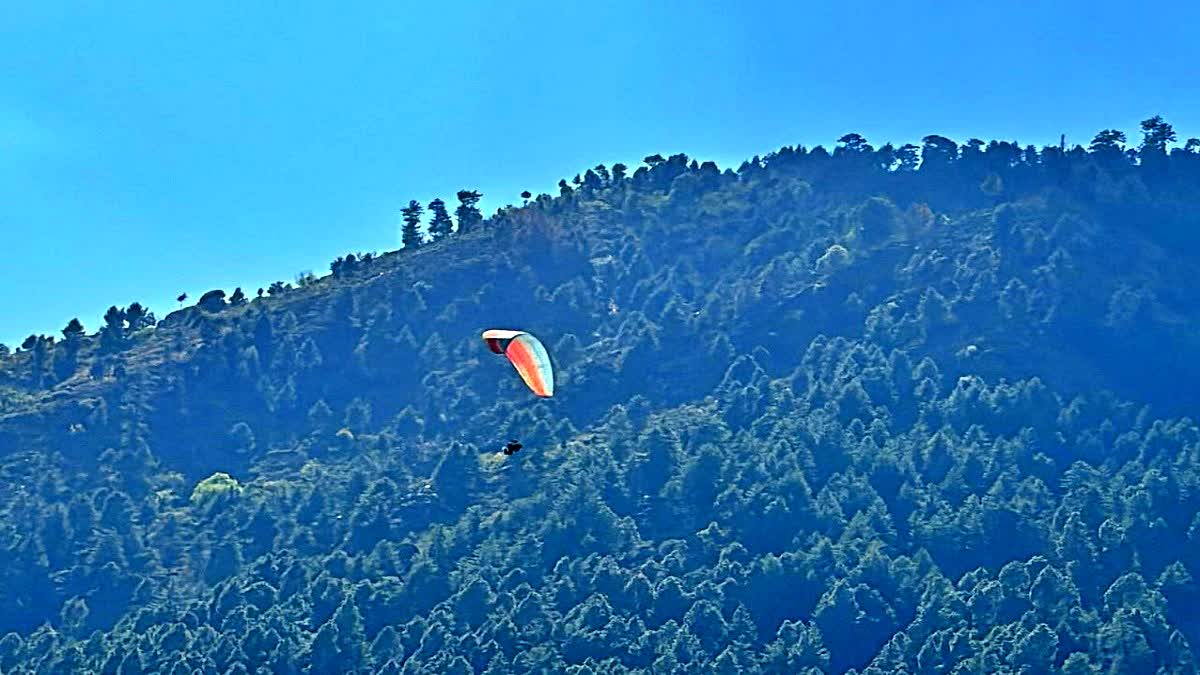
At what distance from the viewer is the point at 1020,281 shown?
192 metres

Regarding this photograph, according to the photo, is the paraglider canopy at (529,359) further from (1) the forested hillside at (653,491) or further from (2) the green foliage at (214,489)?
(2) the green foliage at (214,489)

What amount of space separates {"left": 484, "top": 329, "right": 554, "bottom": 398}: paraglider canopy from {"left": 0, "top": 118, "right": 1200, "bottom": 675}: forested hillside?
179 feet

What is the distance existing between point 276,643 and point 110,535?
31.5 meters

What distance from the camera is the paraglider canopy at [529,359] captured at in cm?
7375

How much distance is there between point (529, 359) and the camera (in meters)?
74.7

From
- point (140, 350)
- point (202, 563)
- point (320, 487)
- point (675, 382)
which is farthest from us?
point (140, 350)

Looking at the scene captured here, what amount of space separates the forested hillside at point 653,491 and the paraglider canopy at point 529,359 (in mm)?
54438

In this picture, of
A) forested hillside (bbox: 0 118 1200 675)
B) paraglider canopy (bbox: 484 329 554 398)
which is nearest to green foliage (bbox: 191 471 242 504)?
forested hillside (bbox: 0 118 1200 675)

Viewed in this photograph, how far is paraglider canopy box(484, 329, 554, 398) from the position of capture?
73.8 meters

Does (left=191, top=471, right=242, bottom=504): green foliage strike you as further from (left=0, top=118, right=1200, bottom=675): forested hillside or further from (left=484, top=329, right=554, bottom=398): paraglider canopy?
(left=484, top=329, right=554, bottom=398): paraglider canopy

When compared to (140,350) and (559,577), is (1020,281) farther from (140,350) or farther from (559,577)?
(140,350)

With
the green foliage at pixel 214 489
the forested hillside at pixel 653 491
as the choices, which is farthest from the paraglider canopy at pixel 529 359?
the green foliage at pixel 214 489

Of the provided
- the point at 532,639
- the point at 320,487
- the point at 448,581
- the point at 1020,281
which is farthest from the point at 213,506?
the point at 1020,281

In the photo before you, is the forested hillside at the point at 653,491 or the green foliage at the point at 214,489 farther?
the green foliage at the point at 214,489
